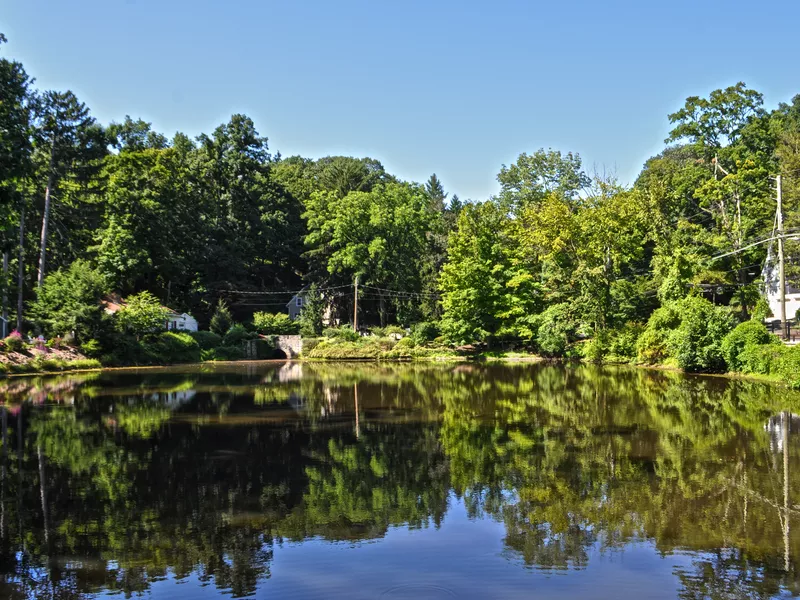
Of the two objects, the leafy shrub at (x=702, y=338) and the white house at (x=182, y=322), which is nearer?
the leafy shrub at (x=702, y=338)

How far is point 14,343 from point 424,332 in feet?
106

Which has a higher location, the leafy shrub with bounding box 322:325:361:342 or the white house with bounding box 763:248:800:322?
the white house with bounding box 763:248:800:322

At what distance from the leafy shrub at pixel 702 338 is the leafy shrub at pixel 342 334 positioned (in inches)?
1230

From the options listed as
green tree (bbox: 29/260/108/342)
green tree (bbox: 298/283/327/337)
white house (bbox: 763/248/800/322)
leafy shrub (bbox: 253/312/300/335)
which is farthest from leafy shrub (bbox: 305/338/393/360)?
white house (bbox: 763/248/800/322)

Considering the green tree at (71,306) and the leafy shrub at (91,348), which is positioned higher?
the green tree at (71,306)

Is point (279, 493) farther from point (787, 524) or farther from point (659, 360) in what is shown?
point (659, 360)

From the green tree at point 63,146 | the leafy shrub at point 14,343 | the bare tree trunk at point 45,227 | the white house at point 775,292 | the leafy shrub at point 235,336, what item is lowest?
the leafy shrub at point 14,343

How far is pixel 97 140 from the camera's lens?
53.3m

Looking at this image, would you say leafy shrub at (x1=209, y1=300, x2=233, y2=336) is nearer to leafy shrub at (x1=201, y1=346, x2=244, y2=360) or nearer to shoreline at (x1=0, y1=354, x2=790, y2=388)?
leafy shrub at (x1=201, y1=346, x2=244, y2=360)

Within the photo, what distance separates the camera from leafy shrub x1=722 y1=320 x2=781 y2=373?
33.2 m

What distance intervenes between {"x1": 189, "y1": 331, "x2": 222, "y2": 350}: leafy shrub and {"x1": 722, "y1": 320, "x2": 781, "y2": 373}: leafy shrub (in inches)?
1601

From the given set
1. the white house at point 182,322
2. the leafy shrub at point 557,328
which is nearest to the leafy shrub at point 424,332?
the leafy shrub at point 557,328

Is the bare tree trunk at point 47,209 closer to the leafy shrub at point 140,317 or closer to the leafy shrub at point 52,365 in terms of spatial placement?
the leafy shrub at point 140,317

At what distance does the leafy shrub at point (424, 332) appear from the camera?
61.5 meters
